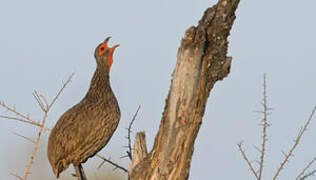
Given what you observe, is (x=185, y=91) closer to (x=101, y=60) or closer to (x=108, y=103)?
(x=108, y=103)

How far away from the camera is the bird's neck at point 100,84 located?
6.88 metres

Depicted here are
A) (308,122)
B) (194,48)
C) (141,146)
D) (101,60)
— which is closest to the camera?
(194,48)

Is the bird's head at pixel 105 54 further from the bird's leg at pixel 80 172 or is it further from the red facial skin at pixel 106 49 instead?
the bird's leg at pixel 80 172

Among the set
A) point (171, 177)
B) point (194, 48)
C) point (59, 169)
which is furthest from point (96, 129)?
point (194, 48)

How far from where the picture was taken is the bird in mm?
6492

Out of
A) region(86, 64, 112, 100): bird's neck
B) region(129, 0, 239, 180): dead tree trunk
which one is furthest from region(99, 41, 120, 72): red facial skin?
region(129, 0, 239, 180): dead tree trunk

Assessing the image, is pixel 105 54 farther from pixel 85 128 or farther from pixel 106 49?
pixel 85 128

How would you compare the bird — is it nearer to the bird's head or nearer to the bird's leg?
the bird's leg

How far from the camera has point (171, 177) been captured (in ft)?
15.7

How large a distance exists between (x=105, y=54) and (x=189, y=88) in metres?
2.75

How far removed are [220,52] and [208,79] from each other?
0.96 feet

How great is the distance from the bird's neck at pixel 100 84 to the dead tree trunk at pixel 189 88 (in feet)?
6.94

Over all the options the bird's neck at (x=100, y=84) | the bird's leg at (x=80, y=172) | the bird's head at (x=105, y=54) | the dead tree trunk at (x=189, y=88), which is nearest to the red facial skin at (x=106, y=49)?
the bird's head at (x=105, y=54)

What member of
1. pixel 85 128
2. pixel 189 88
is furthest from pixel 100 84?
pixel 189 88
